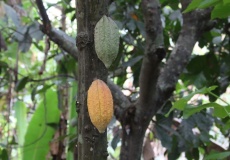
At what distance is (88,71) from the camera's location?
0.54 meters

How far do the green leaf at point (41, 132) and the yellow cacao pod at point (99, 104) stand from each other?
0.92m

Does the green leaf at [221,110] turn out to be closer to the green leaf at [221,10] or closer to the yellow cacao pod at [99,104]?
the green leaf at [221,10]

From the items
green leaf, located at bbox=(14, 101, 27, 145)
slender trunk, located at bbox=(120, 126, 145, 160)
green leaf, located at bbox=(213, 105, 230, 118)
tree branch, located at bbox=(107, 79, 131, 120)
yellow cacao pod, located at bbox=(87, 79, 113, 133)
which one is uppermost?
green leaf, located at bbox=(14, 101, 27, 145)

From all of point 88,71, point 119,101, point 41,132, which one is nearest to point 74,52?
point 119,101

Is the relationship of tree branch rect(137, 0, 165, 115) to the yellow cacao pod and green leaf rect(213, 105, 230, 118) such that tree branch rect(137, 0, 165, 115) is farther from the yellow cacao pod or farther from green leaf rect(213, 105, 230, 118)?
the yellow cacao pod

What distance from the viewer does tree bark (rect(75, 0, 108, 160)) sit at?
1.77 feet

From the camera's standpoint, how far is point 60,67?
175 centimetres

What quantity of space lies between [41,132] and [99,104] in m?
0.97

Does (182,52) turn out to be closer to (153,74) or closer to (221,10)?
(153,74)

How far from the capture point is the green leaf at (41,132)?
140 centimetres

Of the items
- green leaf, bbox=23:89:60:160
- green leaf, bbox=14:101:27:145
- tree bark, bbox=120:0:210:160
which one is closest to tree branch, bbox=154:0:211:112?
tree bark, bbox=120:0:210:160

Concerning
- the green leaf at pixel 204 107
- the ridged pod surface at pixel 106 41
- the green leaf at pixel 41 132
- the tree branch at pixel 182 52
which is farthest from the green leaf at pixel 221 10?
the green leaf at pixel 41 132

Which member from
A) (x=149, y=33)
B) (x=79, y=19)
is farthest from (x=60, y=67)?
(x=79, y=19)

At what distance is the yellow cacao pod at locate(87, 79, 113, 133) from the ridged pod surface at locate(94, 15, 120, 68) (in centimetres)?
3
